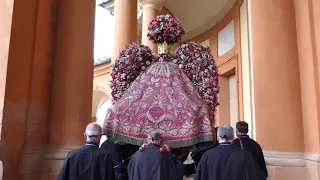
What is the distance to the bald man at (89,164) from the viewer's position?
3328 mm

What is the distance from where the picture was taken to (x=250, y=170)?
327 cm

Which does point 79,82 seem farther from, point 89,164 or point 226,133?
point 226,133

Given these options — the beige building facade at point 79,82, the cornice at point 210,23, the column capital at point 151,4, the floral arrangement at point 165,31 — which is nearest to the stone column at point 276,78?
the beige building facade at point 79,82

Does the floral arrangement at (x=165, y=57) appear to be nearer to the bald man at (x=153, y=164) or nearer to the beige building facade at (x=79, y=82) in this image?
the beige building facade at (x=79, y=82)

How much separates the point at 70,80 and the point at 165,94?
4.51 feet

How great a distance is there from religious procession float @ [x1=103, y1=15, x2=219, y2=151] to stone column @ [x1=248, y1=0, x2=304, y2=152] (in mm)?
683

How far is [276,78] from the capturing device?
192 inches

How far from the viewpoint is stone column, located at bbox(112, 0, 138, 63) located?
28.3 ft

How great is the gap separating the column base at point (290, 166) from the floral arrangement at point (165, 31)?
2.14 metres

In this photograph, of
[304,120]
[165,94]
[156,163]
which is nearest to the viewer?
[156,163]

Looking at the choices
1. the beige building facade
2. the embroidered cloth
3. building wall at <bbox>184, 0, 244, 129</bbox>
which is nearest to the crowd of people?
the embroidered cloth

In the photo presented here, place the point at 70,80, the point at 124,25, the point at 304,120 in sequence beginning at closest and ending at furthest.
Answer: the point at 304,120 → the point at 70,80 → the point at 124,25

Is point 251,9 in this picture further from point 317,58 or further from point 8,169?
point 8,169

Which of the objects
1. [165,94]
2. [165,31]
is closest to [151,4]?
[165,31]
